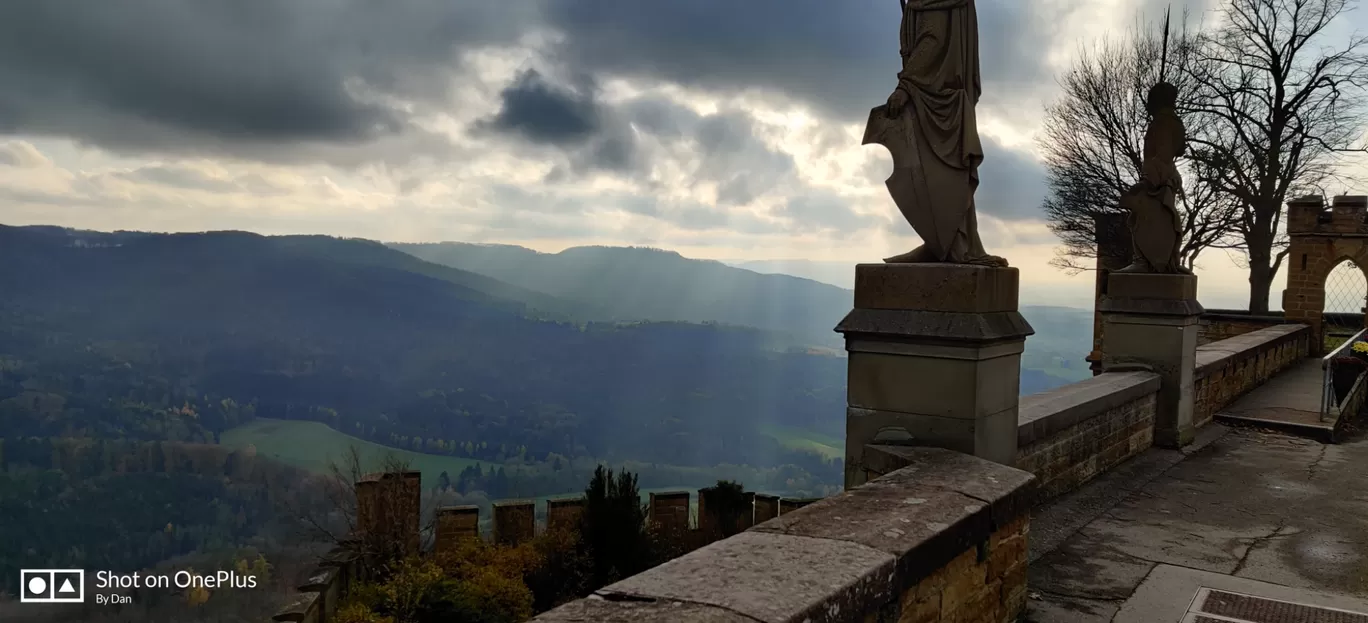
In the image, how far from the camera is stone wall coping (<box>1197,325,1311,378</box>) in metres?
10.6

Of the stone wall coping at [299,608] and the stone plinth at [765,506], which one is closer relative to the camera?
the stone wall coping at [299,608]

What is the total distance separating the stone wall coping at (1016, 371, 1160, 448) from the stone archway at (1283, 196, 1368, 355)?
51.0 feet

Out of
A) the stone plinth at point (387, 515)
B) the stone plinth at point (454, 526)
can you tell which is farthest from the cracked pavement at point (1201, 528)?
the stone plinth at point (387, 515)

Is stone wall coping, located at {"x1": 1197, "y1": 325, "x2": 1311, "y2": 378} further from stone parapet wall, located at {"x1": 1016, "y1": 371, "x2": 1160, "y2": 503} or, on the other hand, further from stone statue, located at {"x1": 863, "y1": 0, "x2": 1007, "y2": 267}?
stone statue, located at {"x1": 863, "y1": 0, "x2": 1007, "y2": 267}

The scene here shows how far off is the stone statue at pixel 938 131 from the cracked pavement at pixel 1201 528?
186cm

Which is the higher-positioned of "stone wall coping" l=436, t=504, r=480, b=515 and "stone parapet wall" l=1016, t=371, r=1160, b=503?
"stone parapet wall" l=1016, t=371, r=1160, b=503

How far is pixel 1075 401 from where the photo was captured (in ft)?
22.4

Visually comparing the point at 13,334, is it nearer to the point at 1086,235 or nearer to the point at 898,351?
the point at 1086,235

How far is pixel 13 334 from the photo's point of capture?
54.9 metres

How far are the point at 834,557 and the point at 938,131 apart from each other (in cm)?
256

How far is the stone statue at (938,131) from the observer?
4301mm

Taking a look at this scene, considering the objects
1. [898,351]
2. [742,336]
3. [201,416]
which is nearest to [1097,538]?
[898,351]

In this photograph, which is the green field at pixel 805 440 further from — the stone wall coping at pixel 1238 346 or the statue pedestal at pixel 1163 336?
the statue pedestal at pixel 1163 336

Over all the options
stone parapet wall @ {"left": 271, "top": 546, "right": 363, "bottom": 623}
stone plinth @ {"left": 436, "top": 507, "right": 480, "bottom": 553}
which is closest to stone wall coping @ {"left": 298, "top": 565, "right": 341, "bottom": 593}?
stone parapet wall @ {"left": 271, "top": 546, "right": 363, "bottom": 623}
